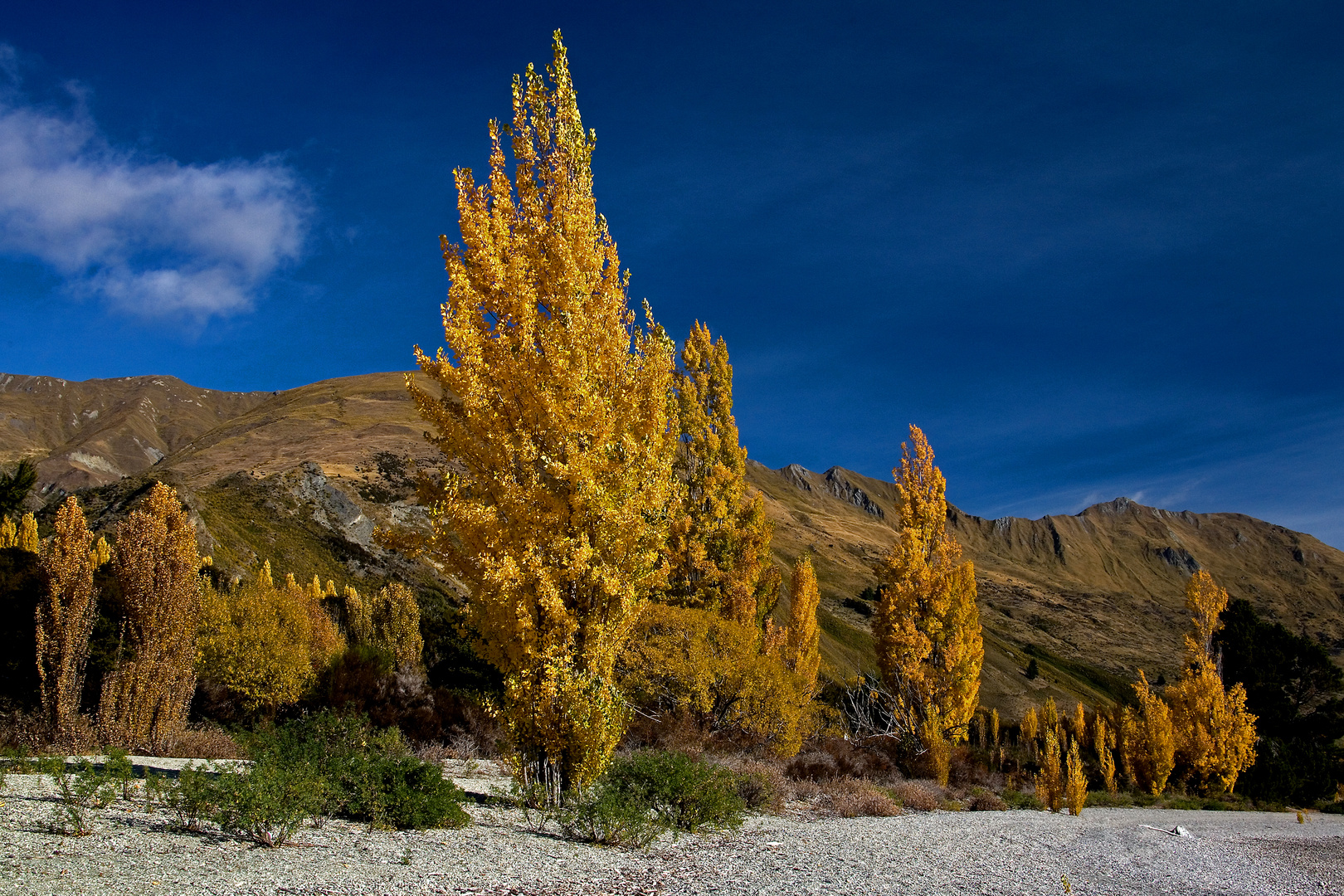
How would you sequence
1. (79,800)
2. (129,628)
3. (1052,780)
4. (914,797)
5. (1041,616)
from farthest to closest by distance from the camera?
1. (1041,616)
2. (1052,780)
3. (914,797)
4. (129,628)
5. (79,800)

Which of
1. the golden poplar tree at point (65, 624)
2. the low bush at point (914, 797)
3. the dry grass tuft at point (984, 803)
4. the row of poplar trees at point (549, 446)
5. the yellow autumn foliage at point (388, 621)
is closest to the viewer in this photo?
the row of poplar trees at point (549, 446)

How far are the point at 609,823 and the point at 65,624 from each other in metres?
11.2

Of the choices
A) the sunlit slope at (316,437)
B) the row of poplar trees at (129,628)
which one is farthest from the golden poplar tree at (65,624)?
the sunlit slope at (316,437)

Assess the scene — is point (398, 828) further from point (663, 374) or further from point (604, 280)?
point (604, 280)

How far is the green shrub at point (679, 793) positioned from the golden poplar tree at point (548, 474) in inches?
34.2

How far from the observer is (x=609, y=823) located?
24.5 ft

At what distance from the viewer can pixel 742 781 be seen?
1076cm

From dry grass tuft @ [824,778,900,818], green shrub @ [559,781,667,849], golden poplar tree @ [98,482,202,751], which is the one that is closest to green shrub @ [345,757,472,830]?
green shrub @ [559,781,667,849]

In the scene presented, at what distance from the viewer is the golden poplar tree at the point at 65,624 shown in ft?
40.6

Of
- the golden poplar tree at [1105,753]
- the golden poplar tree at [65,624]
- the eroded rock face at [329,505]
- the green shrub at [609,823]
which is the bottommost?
the golden poplar tree at [1105,753]

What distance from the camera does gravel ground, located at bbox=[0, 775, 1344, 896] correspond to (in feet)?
16.8

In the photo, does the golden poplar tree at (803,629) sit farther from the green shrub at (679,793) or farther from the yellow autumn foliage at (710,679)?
the green shrub at (679,793)

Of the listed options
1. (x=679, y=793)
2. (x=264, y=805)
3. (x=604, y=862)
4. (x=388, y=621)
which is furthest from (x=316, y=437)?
(x=604, y=862)

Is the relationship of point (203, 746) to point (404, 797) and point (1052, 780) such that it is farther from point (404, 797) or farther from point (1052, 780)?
point (1052, 780)
